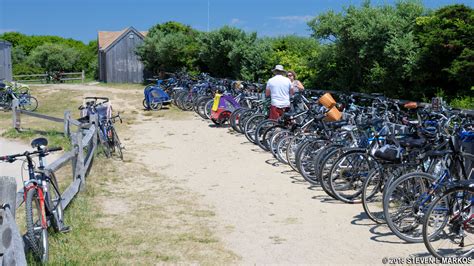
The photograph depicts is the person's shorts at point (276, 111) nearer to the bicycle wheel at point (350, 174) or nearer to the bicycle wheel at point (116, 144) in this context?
the bicycle wheel at point (116, 144)

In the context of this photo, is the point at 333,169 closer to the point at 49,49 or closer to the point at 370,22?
the point at 370,22

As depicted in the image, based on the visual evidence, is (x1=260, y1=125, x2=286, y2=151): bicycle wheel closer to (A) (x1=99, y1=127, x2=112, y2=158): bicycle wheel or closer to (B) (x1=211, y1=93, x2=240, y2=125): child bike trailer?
(A) (x1=99, y1=127, x2=112, y2=158): bicycle wheel

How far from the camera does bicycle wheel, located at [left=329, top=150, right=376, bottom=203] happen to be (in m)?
6.08

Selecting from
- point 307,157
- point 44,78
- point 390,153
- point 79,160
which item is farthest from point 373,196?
point 44,78

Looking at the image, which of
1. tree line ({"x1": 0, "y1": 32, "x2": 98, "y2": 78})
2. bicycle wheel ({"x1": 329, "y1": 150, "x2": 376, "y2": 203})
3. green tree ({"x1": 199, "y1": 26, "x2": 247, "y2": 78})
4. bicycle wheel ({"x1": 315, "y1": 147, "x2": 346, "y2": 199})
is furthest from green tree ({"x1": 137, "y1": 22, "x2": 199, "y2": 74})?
bicycle wheel ({"x1": 329, "y1": 150, "x2": 376, "y2": 203})

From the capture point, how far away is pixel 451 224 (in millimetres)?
4508

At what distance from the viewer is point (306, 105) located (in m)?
10.1

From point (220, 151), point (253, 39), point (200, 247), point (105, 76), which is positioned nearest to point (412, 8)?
point (220, 151)

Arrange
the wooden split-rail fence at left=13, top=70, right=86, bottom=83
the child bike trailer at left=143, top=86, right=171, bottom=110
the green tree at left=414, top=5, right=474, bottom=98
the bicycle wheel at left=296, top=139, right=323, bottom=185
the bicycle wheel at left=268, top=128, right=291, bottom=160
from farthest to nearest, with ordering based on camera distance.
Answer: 1. the wooden split-rail fence at left=13, top=70, right=86, bottom=83
2. the child bike trailer at left=143, top=86, right=171, bottom=110
3. the green tree at left=414, top=5, right=474, bottom=98
4. the bicycle wheel at left=268, top=128, right=291, bottom=160
5. the bicycle wheel at left=296, top=139, right=323, bottom=185

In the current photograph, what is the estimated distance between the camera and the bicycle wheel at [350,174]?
6082 mm

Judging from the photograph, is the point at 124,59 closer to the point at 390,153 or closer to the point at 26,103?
the point at 26,103

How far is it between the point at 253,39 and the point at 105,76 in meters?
15.9

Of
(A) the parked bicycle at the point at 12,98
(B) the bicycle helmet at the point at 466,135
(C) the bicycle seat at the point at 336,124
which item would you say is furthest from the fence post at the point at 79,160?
(A) the parked bicycle at the point at 12,98

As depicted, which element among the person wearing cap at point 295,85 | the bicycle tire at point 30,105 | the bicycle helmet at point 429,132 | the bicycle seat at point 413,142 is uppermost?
the person wearing cap at point 295,85
